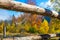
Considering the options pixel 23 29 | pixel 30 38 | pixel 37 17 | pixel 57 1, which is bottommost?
pixel 30 38

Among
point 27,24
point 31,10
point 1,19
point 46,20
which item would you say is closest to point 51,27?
point 46,20

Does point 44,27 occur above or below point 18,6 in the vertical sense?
above

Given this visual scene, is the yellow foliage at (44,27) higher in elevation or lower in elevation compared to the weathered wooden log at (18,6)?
higher

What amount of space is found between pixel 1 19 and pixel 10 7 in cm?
199

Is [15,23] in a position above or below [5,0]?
above

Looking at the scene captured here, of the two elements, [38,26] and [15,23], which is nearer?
[15,23]

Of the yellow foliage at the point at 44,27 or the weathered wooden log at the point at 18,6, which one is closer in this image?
the weathered wooden log at the point at 18,6

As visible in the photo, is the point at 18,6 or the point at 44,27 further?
the point at 44,27

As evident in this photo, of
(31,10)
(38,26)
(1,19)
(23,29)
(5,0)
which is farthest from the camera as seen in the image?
(38,26)

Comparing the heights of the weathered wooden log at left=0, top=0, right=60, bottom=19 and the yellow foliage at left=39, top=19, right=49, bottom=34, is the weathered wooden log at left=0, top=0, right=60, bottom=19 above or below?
below

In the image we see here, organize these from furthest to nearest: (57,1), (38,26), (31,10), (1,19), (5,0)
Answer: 1. (57,1)
2. (38,26)
3. (1,19)
4. (31,10)
5. (5,0)

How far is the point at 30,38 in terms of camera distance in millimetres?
1376

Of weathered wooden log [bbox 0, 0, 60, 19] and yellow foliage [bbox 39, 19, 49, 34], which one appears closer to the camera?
weathered wooden log [bbox 0, 0, 60, 19]

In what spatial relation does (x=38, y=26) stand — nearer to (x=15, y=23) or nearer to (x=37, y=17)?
(x=37, y=17)
